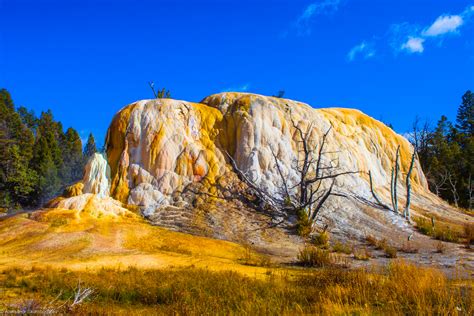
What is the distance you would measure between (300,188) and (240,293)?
11272 millimetres

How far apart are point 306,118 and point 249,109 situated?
11.0 feet

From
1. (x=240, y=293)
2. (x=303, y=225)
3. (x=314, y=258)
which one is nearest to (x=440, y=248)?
(x=303, y=225)

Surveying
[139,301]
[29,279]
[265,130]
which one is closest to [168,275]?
[139,301]

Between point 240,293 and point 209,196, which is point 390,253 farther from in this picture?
point 240,293

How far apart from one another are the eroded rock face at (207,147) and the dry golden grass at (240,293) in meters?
7.61

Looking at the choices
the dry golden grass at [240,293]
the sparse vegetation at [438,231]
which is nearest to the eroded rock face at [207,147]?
the sparse vegetation at [438,231]

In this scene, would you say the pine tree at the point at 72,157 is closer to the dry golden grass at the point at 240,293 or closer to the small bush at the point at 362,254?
the dry golden grass at the point at 240,293

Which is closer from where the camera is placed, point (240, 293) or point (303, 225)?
point (240, 293)

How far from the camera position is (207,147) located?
18.2m

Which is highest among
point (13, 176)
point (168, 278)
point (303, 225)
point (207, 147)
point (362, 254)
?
point (207, 147)

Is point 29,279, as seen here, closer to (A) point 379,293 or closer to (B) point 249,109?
(A) point 379,293

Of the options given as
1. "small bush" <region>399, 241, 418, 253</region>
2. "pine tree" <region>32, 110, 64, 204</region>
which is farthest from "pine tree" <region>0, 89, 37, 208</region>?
"small bush" <region>399, 241, 418, 253</region>

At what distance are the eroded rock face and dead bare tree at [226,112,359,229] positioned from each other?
0.73ft

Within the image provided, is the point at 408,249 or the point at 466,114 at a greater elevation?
the point at 466,114
